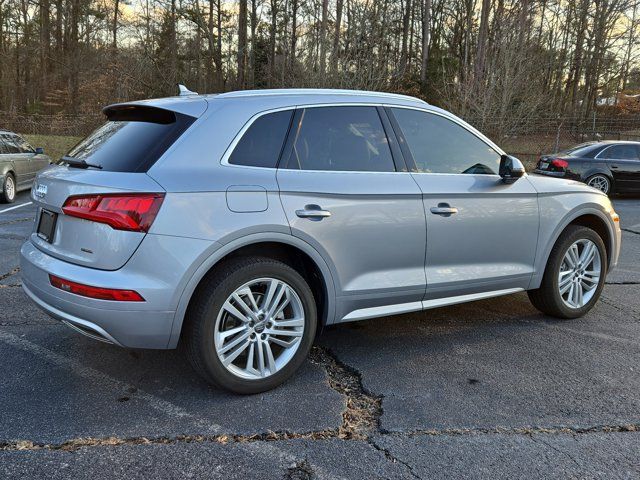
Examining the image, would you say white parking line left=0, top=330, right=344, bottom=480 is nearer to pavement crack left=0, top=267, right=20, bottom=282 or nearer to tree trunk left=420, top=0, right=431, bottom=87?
pavement crack left=0, top=267, right=20, bottom=282

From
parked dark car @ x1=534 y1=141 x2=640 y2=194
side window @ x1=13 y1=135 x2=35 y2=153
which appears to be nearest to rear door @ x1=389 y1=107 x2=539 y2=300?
parked dark car @ x1=534 y1=141 x2=640 y2=194

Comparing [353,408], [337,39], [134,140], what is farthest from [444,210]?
[337,39]

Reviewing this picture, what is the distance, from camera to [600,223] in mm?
4914

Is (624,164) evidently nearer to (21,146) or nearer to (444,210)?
(444,210)

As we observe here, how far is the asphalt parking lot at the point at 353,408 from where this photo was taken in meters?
2.59

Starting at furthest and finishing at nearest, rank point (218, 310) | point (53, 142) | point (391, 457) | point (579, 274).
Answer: point (53, 142) → point (579, 274) → point (218, 310) → point (391, 457)

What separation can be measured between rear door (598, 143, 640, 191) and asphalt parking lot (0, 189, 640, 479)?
1040cm

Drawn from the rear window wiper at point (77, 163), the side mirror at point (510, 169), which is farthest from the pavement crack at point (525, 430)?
the rear window wiper at point (77, 163)

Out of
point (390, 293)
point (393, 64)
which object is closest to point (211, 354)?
point (390, 293)

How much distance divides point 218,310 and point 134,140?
1.08 m

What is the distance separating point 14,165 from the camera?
11852 mm

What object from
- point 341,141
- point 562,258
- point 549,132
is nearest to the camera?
point 341,141

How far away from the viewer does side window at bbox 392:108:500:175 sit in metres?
3.88

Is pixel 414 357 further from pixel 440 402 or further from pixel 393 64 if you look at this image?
pixel 393 64
